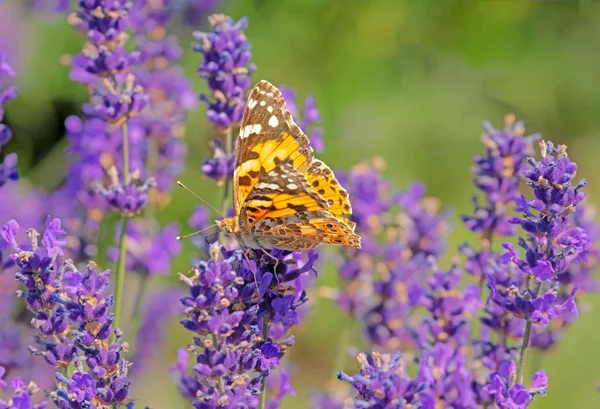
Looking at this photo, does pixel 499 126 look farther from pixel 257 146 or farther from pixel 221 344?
pixel 221 344

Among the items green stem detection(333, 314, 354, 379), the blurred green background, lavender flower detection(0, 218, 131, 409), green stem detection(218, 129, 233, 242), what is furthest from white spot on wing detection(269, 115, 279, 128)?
the blurred green background

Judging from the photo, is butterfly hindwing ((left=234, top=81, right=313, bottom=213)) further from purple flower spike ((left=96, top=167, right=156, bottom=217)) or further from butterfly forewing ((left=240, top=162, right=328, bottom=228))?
purple flower spike ((left=96, top=167, right=156, bottom=217))

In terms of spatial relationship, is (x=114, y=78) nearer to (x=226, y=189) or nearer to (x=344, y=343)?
(x=226, y=189)

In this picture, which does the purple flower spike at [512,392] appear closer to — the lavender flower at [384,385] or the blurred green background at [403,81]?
the lavender flower at [384,385]

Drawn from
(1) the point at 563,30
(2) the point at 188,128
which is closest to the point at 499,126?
(1) the point at 563,30

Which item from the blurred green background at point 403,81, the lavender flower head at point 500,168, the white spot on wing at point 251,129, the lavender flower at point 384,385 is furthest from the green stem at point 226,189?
the blurred green background at point 403,81

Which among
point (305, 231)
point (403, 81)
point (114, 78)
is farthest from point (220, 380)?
point (403, 81)
